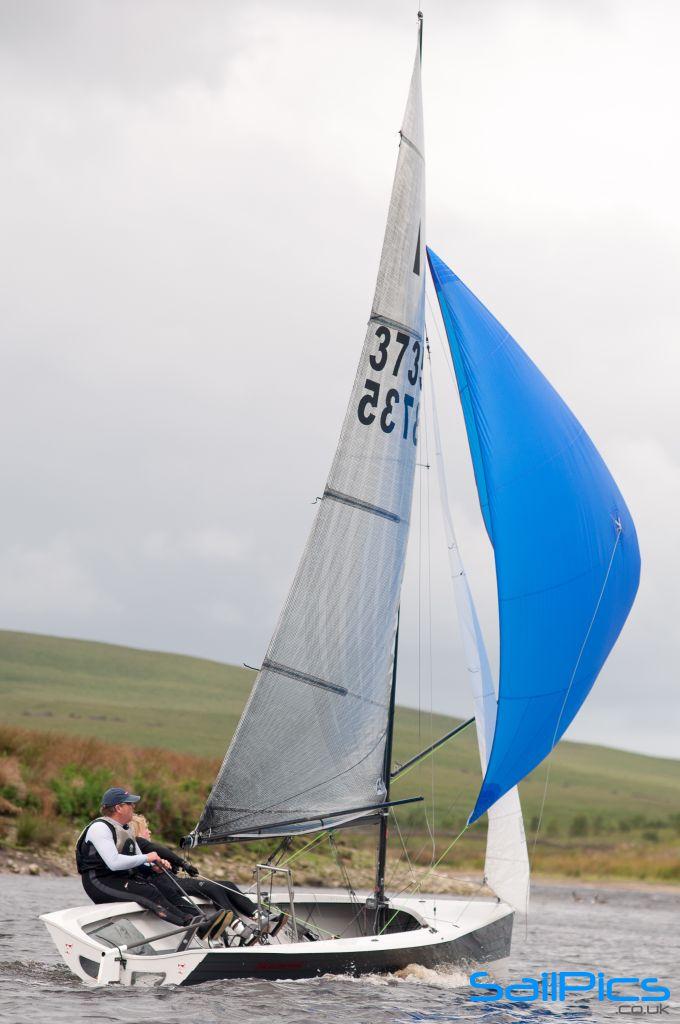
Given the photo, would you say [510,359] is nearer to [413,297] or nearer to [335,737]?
[413,297]

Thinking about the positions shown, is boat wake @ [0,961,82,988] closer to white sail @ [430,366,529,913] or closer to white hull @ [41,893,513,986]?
white hull @ [41,893,513,986]

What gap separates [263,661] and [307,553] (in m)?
1.58

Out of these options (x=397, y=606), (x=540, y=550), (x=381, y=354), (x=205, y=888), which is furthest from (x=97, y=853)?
(x=381, y=354)

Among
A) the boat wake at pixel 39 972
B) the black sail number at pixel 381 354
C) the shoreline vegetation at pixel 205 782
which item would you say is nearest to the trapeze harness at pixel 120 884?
the boat wake at pixel 39 972

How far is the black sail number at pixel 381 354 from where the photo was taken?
67.7 ft

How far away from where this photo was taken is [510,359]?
21.5 m

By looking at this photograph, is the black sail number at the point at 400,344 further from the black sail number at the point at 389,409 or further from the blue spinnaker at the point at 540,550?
the blue spinnaker at the point at 540,550

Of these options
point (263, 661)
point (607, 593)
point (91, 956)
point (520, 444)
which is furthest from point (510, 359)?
point (91, 956)

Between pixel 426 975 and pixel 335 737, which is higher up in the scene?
pixel 335 737

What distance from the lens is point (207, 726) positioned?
111562mm

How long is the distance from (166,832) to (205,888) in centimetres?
2077

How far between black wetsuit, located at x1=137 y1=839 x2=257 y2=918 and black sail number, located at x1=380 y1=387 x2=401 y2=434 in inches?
252

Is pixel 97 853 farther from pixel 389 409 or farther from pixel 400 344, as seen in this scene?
pixel 400 344

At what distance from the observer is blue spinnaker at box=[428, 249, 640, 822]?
2017cm
